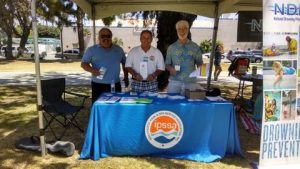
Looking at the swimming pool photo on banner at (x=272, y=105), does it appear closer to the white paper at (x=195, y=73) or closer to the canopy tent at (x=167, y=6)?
the white paper at (x=195, y=73)

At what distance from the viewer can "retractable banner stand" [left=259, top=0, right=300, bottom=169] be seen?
3.57m

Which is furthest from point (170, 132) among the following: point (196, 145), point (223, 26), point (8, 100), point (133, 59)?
point (223, 26)

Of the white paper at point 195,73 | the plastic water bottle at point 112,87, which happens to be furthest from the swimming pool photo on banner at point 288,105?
the plastic water bottle at point 112,87

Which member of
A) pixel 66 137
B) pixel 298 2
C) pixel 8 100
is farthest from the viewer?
pixel 8 100

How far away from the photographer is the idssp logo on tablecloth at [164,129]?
167 inches

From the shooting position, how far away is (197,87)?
4.67 metres

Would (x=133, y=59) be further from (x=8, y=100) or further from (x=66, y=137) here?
(x=8, y=100)

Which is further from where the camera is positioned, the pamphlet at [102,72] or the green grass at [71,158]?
the pamphlet at [102,72]

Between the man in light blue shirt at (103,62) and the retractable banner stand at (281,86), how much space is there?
2.24m

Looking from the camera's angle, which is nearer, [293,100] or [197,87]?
[293,100]

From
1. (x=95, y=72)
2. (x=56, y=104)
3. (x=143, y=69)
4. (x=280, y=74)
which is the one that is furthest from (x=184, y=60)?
(x=56, y=104)

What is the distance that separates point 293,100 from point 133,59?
2.06 m

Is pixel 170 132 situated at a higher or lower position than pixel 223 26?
lower

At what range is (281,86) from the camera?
3701 millimetres
